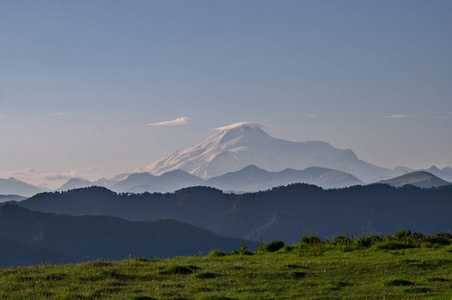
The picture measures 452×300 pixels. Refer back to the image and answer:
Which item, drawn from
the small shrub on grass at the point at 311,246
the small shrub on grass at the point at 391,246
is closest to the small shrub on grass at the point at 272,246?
the small shrub on grass at the point at 311,246

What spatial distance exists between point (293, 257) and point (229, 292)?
11.0m

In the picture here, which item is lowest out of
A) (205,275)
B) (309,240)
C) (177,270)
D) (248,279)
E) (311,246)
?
(248,279)

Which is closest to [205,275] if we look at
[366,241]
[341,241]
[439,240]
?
[366,241]

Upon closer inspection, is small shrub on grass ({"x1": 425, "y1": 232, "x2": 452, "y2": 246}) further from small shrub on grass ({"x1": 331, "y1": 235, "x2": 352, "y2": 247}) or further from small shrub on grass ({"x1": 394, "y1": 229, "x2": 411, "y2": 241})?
small shrub on grass ({"x1": 331, "y1": 235, "x2": 352, "y2": 247})

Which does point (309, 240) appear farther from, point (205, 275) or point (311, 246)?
point (205, 275)

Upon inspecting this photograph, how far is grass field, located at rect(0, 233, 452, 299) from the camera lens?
21.1 m

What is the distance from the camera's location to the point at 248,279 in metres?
24.1

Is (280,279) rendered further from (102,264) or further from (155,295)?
(102,264)

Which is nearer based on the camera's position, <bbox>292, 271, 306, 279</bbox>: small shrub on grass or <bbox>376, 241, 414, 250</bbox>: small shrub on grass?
<bbox>292, 271, 306, 279</bbox>: small shrub on grass

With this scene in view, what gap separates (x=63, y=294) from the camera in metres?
20.6

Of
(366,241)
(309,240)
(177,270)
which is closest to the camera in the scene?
(177,270)

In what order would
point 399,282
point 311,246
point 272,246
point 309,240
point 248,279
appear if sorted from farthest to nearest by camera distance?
1. point 272,246
2. point 309,240
3. point 311,246
4. point 248,279
5. point 399,282

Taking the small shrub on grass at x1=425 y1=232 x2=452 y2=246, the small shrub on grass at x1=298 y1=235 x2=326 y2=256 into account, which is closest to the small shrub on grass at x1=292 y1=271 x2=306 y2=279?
the small shrub on grass at x1=298 y1=235 x2=326 y2=256

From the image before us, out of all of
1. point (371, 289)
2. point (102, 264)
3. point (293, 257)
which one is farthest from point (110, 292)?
point (293, 257)
